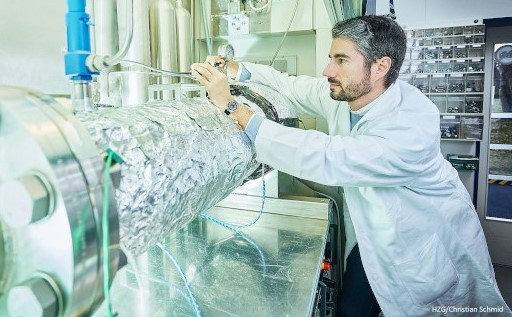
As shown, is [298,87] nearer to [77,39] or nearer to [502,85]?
[77,39]

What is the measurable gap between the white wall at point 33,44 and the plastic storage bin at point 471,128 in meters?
2.67

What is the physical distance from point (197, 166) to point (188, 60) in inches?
33.9

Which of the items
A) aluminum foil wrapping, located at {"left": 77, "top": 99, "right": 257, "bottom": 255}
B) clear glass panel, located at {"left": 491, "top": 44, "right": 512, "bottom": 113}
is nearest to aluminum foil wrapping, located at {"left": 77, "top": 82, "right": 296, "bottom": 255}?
aluminum foil wrapping, located at {"left": 77, "top": 99, "right": 257, "bottom": 255}

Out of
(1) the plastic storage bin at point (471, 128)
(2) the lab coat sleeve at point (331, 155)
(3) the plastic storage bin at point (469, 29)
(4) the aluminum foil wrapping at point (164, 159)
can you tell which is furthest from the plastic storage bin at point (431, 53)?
(4) the aluminum foil wrapping at point (164, 159)

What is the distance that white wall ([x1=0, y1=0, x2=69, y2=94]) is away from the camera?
2.87 ft

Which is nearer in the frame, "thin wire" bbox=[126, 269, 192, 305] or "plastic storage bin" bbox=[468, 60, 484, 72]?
"thin wire" bbox=[126, 269, 192, 305]

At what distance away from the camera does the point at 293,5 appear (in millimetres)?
Answer: 1659

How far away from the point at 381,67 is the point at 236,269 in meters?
0.79

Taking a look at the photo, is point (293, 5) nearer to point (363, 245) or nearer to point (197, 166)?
point (363, 245)

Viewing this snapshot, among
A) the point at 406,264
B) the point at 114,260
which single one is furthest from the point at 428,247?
the point at 114,260

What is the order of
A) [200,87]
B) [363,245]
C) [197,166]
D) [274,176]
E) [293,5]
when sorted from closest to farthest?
[197,166]
[200,87]
[363,245]
[274,176]
[293,5]

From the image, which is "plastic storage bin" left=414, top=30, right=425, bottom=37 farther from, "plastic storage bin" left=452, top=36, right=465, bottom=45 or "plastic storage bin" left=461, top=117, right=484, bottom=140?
"plastic storage bin" left=461, top=117, right=484, bottom=140

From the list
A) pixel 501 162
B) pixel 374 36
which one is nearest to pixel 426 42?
pixel 501 162

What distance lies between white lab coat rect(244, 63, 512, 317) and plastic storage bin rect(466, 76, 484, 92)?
5.30 ft
